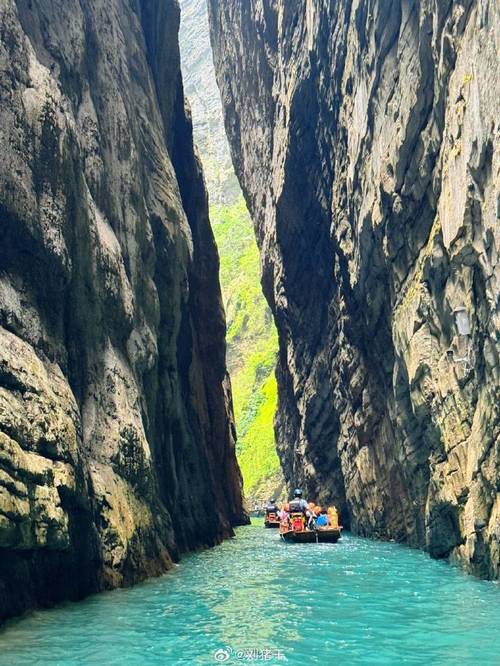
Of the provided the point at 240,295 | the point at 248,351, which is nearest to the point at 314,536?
the point at 248,351

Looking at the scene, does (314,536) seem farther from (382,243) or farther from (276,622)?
(276,622)

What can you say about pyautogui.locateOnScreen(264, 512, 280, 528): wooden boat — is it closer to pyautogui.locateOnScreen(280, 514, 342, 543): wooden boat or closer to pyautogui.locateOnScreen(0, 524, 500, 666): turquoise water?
pyautogui.locateOnScreen(280, 514, 342, 543): wooden boat

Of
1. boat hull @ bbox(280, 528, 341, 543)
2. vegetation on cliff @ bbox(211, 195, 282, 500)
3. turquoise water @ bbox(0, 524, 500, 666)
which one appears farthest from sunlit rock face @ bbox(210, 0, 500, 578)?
vegetation on cliff @ bbox(211, 195, 282, 500)

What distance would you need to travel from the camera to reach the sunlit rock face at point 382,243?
16.5 meters

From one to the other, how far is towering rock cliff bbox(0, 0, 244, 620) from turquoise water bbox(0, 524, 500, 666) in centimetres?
112

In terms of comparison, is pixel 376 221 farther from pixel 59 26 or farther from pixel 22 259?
pixel 22 259

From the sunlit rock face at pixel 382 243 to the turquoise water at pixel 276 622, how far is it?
2745 mm

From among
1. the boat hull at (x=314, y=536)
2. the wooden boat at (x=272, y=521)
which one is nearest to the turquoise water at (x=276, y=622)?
the boat hull at (x=314, y=536)

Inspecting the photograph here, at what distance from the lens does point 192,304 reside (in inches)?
1366

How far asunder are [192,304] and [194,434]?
688 centimetres

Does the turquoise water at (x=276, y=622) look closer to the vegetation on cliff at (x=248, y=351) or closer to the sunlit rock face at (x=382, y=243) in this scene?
the sunlit rock face at (x=382, y=243)

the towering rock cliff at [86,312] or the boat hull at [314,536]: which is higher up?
the towering rock cliff at [86,312]

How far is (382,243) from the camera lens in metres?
25.1

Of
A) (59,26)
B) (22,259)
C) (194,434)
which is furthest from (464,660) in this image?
(194,434)
